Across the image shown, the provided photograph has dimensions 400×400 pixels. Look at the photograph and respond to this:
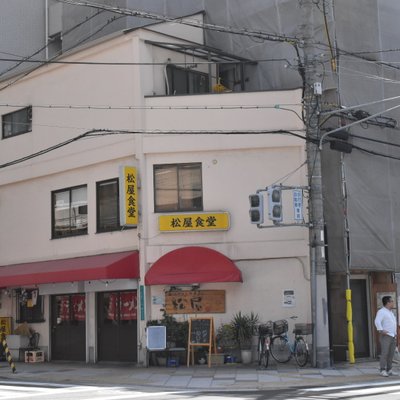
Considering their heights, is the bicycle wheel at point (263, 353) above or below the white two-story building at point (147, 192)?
below

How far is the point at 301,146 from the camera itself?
19656 mm

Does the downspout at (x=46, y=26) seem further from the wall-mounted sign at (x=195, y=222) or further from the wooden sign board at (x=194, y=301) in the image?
the wooden sign board at (x=194, y=301)

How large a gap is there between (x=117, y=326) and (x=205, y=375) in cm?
500

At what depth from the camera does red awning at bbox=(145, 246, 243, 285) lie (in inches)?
731

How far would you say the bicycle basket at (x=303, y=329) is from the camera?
18203mm

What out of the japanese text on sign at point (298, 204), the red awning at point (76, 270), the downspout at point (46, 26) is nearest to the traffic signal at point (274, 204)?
the japanese text on sign at point (298, 204)

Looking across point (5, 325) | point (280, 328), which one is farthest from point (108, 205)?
point (280, 328)

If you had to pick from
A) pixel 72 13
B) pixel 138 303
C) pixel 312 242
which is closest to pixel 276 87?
pixel 312 242

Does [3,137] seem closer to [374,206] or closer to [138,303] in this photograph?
[138,303]

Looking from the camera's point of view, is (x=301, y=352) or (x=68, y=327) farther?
(x=68, y=327)

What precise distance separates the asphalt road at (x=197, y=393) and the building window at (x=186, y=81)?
1025 cm

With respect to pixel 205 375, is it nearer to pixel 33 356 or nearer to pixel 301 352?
pixel 301 352

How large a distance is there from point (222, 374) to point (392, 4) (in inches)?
538

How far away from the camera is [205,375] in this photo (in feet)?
54.5
